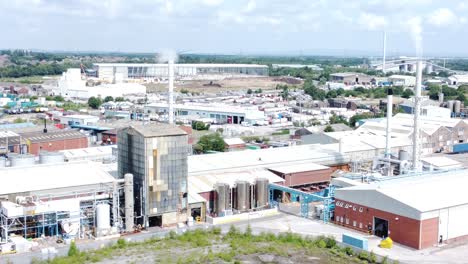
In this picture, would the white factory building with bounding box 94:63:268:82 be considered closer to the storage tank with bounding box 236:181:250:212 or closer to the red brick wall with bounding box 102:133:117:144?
the red brick wall with bounding box 102:133:117:144

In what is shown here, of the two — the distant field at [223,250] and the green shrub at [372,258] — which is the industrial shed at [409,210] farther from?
the distant field at [223,250]

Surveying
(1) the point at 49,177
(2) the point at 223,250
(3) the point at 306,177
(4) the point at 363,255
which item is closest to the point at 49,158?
(1) the point at 49,177

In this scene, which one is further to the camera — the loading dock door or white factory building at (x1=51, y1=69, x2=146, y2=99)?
white factory building at (x1=51, y1=69, x2=146, y2=99)

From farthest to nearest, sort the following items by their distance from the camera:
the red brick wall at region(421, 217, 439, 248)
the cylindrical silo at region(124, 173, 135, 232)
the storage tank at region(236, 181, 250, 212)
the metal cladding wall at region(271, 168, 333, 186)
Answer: the metal cladding wall at region(271, 168, 333, 186) → the storage tank at region(236, 181, 250, 212) → the cylindrical silo at region(124, 173, 135, 232) → the red brick wall at region(421, 217, 439, 248)

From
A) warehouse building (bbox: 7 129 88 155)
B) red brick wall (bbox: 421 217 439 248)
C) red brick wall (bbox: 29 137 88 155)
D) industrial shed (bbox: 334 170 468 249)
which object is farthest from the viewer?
red brick wall (bbox: 29 137 88 155)

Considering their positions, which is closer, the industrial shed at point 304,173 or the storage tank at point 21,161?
the storage tank at point 21,161

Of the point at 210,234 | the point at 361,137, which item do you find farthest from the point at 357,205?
the point at 361,137

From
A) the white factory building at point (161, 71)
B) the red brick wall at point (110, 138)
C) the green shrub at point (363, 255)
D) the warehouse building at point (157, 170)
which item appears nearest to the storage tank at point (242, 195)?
the warehouse building at point (157, 170)

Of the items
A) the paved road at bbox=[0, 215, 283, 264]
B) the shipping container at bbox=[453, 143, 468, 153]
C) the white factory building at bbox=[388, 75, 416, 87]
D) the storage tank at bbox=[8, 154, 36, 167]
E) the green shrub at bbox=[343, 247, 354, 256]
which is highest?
the white factory building at bbox=[388, 75, 416, 87]

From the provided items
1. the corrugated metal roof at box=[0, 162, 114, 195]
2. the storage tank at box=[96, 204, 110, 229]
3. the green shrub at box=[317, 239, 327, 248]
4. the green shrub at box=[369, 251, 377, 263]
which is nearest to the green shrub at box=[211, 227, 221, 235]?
the green shrub at box=[317, 239, 327, 248]
